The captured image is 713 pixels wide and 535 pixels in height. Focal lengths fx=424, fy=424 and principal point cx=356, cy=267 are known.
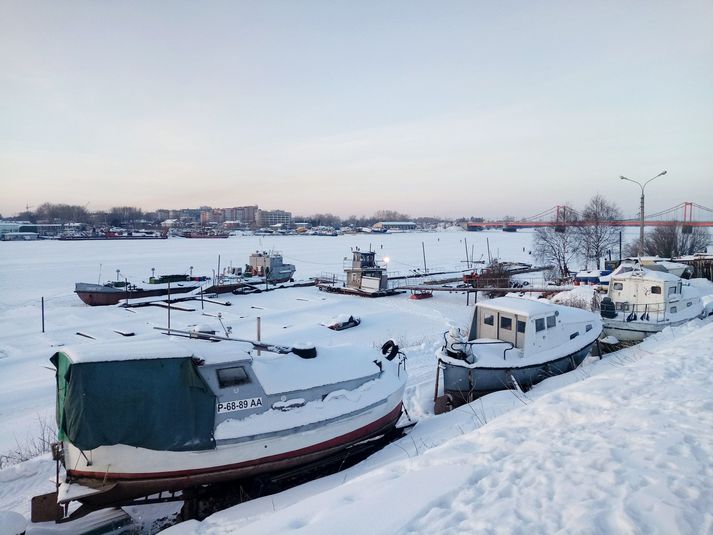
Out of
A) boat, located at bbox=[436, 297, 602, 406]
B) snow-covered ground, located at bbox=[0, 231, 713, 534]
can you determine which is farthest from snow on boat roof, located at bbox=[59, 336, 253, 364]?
boat, located at bbox=[436, 297, 602, 406]

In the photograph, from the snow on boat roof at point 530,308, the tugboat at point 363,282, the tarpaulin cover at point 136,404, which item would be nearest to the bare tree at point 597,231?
the tugboat at point 363,282

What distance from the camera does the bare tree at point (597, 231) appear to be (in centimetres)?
4966

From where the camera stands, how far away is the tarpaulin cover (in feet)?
21.9

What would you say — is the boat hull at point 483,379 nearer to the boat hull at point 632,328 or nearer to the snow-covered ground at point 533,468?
the snow-covered ground at point 533,468

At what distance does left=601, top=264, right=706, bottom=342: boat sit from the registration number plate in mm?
15221

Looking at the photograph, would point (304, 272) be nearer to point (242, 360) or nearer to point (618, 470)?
point (242, 360)

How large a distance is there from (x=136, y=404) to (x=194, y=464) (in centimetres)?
143

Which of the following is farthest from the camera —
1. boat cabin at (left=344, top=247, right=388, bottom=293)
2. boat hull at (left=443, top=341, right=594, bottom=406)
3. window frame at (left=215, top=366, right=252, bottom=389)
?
boat cabin at (left=344, top=247, right=388, bottom=293)

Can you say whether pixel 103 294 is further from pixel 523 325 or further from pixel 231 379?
pixel 523 325

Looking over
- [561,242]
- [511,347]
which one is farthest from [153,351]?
[561,242]

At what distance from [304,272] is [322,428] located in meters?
48.2

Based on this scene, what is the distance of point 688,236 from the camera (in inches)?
2018

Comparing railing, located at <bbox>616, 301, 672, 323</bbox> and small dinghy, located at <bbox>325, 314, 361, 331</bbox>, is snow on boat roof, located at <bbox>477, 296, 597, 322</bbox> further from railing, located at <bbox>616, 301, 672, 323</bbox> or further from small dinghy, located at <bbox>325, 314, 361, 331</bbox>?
small dinghy, located at <bbox>325, 314, 361, 331</bbox>

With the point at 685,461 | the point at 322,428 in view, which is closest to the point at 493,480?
the point at 685,461
